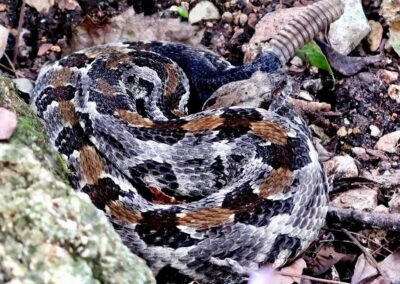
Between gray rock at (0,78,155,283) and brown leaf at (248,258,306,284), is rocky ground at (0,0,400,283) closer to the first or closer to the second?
brown leaf at (248,258,306,284)

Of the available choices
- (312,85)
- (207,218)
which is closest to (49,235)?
(207,218)

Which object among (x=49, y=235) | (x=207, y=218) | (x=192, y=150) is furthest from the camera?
(x=192, y=150)

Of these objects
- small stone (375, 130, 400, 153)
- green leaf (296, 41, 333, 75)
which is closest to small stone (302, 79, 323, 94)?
green leaf (296, 41, 333, 75)

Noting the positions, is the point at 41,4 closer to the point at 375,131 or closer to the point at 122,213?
the point at 122,213

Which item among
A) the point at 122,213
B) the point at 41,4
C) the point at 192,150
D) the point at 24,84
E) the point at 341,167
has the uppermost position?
the point at 41,4

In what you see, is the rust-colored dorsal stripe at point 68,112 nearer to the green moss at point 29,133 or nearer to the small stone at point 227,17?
the green moss at point 29,133

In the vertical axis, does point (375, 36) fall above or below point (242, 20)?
below

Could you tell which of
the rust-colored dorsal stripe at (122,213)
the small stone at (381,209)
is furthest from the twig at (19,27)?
the small stone at (381,209)

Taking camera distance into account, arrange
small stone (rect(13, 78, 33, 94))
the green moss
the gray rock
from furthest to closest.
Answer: small stone (rect(13, 78, 33, 94))
the green moss
the gray rock

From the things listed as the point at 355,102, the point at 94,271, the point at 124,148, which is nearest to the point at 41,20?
the point at 124,148
